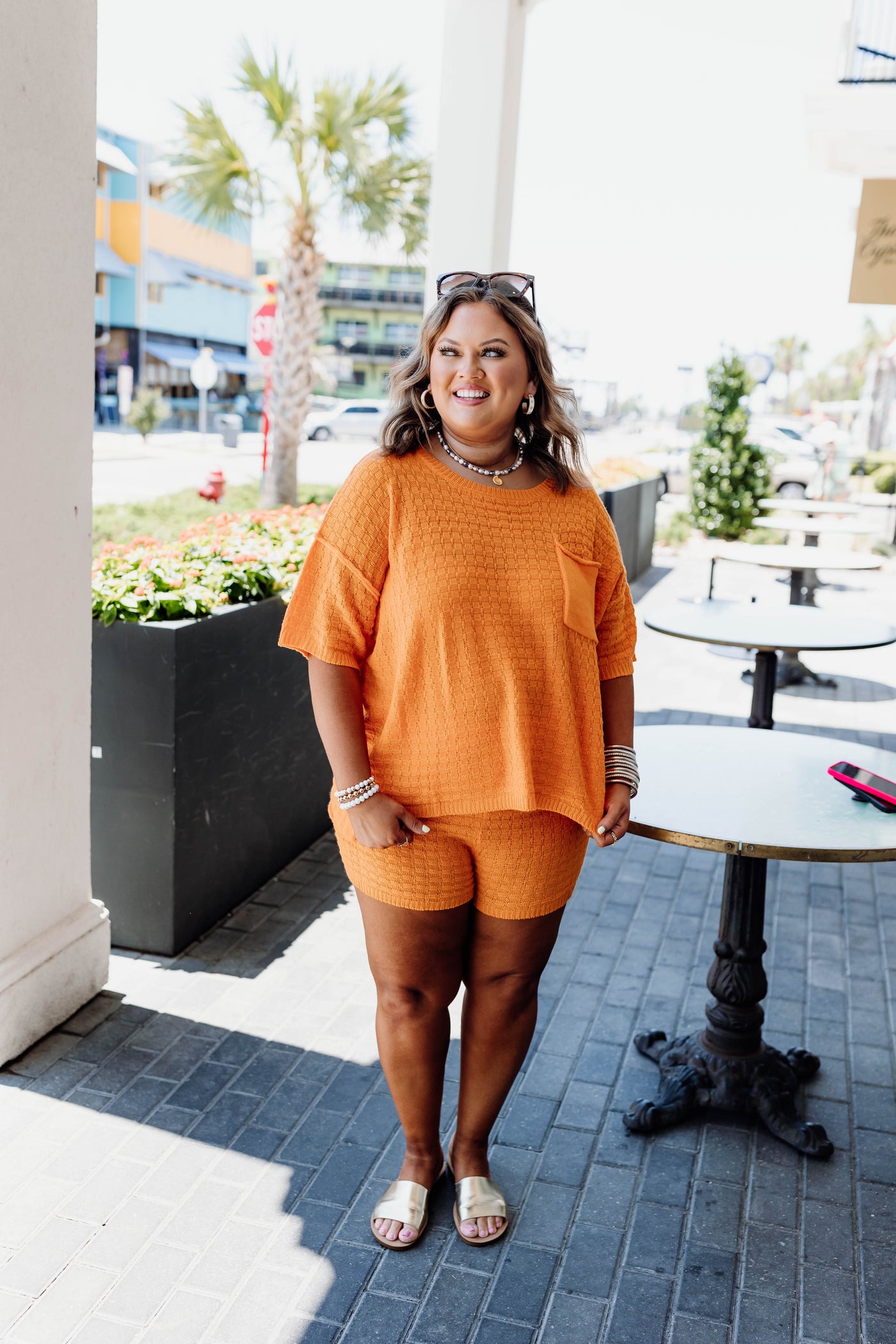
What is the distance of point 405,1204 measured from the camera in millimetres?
2260

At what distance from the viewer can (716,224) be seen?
56.1 metres

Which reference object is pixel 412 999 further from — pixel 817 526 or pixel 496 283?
pixel 817 526

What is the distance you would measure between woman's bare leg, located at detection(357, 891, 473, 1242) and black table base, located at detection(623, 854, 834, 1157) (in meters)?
0.64

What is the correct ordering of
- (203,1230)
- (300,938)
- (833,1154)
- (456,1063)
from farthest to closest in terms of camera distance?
1. (300,938)
2. (456,1063)
3. (833,1154)
4. (203,1230)

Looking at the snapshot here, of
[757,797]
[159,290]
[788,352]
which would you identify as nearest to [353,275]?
[788,352]

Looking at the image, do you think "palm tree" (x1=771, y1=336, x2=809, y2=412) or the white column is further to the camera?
"palm tree" (x1=771, y1=336, x2=809, y2=412)

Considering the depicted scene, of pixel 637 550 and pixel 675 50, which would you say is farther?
pixel 675 50

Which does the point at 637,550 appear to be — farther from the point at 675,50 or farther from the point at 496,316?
the point at 496,316

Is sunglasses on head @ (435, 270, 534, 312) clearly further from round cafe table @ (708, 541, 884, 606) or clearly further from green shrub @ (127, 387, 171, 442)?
green shrub @ (127, 387, 171, 442)

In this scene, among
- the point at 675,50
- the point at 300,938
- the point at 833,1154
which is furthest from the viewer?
the point at 675,50

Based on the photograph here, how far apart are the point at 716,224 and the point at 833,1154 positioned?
59948 mm

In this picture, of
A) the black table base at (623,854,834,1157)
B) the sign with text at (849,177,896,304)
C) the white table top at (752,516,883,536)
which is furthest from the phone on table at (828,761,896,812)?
the sign with text at (849,177,896,304)

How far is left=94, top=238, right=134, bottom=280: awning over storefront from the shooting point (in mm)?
35750

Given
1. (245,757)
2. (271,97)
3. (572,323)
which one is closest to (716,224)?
(572,323)
